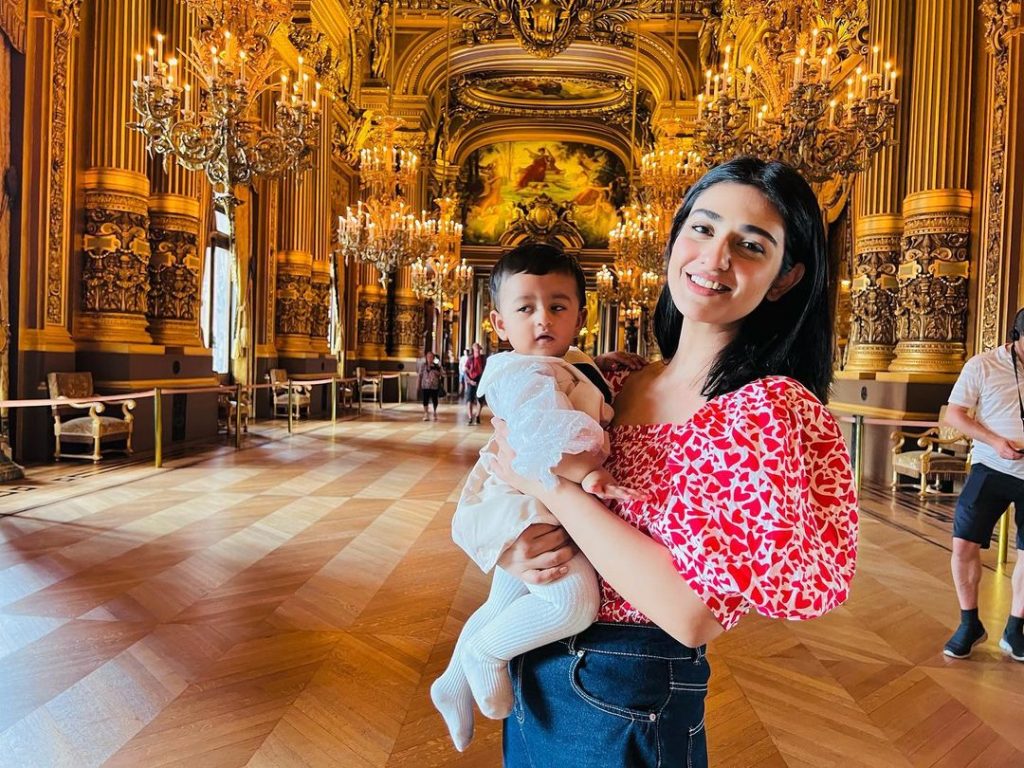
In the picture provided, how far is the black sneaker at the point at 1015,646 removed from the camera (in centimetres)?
370

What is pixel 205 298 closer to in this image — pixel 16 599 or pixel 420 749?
pixel 16 599

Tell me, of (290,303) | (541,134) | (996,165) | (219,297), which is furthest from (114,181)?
(541,134)

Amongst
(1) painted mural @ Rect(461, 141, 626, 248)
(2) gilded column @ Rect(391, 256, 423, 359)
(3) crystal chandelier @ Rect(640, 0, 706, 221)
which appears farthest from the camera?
(1) painted mural @ Rect(461, 141, 626, 248)

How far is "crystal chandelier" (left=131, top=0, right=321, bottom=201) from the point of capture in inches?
286

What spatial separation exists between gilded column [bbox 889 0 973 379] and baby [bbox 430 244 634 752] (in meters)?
8.71

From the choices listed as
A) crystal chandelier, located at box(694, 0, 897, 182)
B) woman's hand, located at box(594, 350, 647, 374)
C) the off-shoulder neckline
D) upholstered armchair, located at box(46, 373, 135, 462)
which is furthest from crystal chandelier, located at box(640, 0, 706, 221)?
the off-shoulder neckline

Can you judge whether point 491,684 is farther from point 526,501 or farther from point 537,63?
point 537,63

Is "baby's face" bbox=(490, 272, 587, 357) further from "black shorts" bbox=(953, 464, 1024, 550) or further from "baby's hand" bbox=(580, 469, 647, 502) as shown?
"black shorts" bbox=(953, 464, 1024, 550)

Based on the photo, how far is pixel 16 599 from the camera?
13.3 ft

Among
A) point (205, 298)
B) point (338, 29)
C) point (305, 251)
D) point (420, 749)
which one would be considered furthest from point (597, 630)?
Result: point (338, 29)

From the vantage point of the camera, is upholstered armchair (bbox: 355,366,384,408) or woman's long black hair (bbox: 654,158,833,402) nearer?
woman's long black hair (bbox: 654,158,833,402)

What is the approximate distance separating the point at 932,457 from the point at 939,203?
10.1 feet

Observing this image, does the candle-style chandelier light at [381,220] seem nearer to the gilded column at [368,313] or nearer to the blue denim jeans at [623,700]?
the gilded column at [368,313]

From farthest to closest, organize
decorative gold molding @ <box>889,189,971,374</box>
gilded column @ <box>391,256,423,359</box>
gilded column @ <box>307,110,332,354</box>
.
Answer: gilded column @ <box>391,256,423,359</box>, gilded column @ <box>307,110,332,354</box>, decorative gold molding @ <box>889,189,971,374</box>
